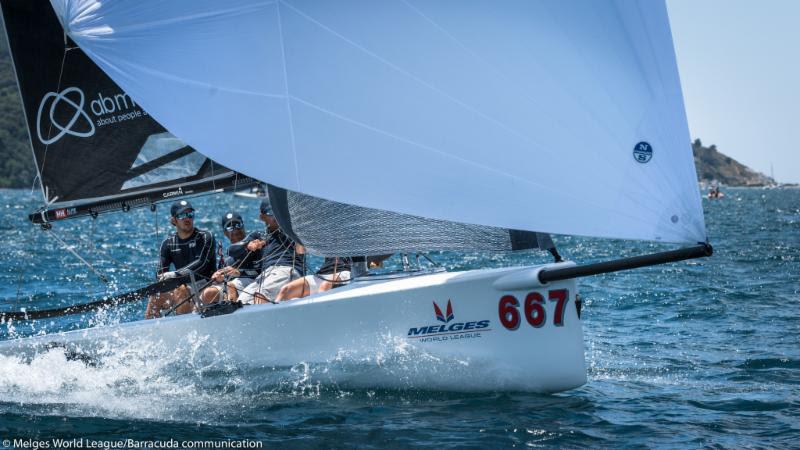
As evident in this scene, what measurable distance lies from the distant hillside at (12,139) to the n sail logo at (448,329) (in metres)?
76.3

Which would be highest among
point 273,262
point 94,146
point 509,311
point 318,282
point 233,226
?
point 94,146

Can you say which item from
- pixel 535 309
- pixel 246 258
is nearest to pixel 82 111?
pixel 246 258

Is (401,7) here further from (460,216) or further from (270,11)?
(460,216)

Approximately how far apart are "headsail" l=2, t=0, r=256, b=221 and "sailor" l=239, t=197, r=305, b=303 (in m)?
0.63

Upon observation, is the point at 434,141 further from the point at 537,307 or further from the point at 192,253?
the point at 192,253

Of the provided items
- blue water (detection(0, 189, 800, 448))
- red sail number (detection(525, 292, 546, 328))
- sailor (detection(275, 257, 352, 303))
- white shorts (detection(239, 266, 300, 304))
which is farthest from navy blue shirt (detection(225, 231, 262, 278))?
red sail number (detection(525, 292, 546, 328))

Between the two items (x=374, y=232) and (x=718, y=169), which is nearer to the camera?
(x=374, y=232)

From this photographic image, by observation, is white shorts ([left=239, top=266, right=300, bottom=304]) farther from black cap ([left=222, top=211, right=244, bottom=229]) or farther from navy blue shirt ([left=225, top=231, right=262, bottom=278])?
black cap ([left=222, top=211, right=244, bottom=229])

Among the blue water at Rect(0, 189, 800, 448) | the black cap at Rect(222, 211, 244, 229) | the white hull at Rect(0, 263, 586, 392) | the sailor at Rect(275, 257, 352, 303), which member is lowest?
the blue water at Rect(0, 189, 800, 448)

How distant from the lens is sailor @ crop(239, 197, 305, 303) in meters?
6.82

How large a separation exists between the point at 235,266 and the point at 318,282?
38.0 inches

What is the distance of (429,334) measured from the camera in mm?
5695

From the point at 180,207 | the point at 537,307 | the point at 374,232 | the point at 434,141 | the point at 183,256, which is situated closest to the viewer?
the point at 434,141

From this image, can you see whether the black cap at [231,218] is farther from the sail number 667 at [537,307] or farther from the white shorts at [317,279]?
the sail number 667 at [537,307]
